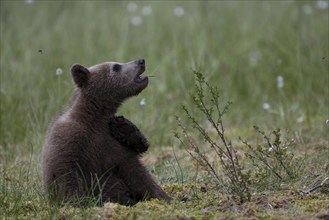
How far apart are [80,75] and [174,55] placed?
197 inches

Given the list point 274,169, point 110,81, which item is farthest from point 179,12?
point 274,169

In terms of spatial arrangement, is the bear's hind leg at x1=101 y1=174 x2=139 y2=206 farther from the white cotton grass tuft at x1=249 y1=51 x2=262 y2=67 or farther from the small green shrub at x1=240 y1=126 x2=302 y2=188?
the white cotton grass tuft at x1=249 y1=51 x2=262 y2=67

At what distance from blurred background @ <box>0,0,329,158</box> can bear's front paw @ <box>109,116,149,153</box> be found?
100 inches

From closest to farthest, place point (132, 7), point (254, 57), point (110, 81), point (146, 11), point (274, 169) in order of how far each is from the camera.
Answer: point (274, 169) → point (110, 81) → point (254, 57) → point (146, 11) → point (132, 7)

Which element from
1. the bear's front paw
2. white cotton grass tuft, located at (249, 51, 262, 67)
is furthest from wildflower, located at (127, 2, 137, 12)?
the bear's front paw

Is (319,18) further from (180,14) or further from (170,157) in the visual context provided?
(170,157)

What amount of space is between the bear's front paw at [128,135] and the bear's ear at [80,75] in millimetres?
517

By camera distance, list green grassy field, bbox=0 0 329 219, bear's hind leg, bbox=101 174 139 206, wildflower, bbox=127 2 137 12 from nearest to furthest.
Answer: bear's hind leg, bbox=101 174 139 206
green grassy field, bbox=0 0 329 219
wildflower, bbox=127 2 137 12

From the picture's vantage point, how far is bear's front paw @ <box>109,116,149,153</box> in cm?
578

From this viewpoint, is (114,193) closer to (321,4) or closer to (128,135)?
(128,135)

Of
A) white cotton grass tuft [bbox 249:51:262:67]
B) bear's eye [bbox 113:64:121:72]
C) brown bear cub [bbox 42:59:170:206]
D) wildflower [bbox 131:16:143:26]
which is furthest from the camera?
wildflower [bbox 131:16:143:26]

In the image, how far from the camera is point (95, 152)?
5.63 metres

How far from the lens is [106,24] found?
1227cm

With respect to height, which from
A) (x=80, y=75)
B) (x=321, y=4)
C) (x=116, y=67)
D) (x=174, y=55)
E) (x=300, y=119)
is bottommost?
(x=80, y=75)
